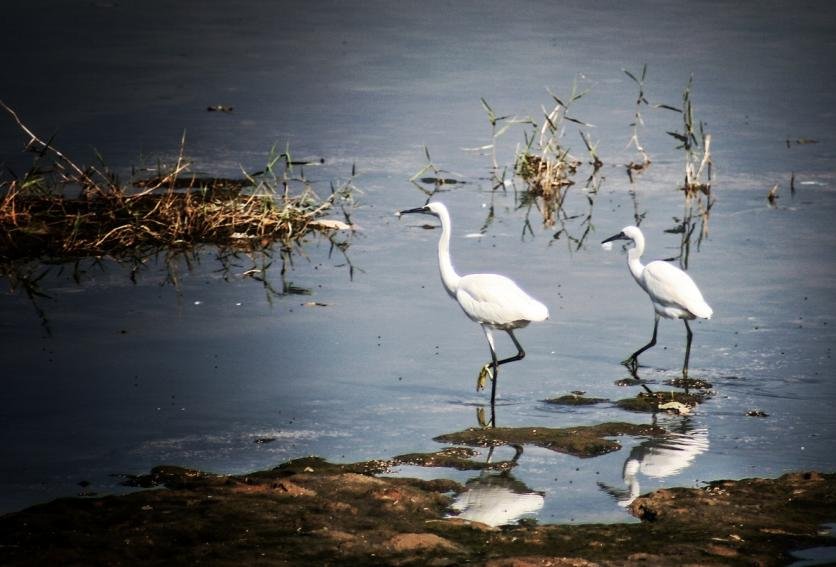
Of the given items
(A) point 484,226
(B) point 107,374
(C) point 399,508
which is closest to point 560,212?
(A) point 484,226

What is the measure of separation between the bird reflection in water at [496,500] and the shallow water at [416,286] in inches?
3.2

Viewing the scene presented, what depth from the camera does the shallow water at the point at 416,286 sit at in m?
8.20

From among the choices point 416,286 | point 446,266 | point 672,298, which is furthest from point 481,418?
point 416,286

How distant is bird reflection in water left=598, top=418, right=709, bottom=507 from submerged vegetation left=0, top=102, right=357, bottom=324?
15.0 feet

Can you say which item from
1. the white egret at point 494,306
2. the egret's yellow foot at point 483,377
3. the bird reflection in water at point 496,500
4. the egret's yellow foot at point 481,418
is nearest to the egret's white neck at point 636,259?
the white egret at point 494,306

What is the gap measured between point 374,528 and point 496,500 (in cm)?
89

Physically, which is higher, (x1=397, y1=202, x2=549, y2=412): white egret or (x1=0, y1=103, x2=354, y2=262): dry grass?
(x1=0, y1=103, x2=354, y2=262): dry grass

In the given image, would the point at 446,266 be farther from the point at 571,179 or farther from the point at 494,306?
the point at 571,179

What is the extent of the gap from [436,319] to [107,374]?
8.67ft

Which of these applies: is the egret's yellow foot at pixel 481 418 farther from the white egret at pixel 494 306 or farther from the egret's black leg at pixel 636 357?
the egret's black leg at pixel 636 357

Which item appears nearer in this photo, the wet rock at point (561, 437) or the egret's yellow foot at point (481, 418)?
the wet rock at point (561, 437)

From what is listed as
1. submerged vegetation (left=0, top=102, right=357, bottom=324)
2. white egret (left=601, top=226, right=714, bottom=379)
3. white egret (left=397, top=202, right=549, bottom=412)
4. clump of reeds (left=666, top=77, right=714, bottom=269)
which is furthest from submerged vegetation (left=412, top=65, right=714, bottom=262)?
white egret (left=397, top=202, right=549, bottom=412)

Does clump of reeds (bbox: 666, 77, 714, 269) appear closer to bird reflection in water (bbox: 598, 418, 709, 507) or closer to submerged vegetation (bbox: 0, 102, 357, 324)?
submerged vegetation (bbox: 0, 102, 357, 324)

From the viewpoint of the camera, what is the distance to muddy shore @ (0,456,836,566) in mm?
6258
